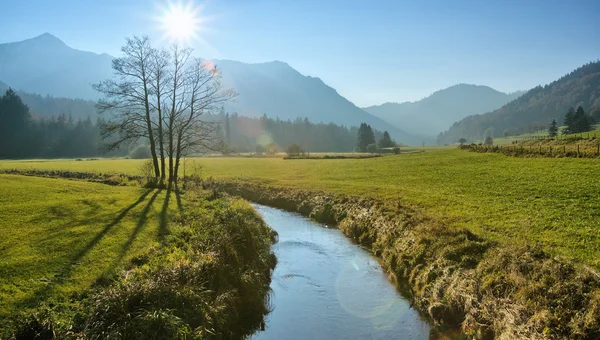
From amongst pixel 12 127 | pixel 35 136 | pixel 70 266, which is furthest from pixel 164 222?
pixel 35 136

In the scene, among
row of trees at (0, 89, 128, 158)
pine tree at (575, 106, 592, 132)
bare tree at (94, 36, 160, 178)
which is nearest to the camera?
bare tree at (94, 36, 160, 178)

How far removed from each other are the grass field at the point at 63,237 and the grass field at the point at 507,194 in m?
16.5

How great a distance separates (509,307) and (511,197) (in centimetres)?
1648

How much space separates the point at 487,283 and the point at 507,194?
643 inches

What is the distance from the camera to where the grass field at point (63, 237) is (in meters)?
10.9

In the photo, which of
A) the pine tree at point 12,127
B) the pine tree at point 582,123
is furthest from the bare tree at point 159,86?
the pine tree at point 582,123

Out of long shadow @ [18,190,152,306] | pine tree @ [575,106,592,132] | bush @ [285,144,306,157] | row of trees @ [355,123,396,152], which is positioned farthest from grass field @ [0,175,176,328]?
row of trees @ [355,123,396,152]

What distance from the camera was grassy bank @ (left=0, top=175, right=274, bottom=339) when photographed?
9.58 m

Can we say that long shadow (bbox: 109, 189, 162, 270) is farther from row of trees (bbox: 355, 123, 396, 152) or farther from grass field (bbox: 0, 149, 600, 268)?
row of trees (bbox: 355, 123, 396, 152)

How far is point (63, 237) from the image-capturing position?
1502cm

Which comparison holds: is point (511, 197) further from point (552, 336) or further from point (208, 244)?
point (208, 244)

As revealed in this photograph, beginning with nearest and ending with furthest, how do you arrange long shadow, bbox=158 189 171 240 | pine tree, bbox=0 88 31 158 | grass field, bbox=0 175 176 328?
grass field, bbox=0 175 176 328 → long shadow, bbox=158 189 171 240 → pine tree, bbox=0 88 31 158

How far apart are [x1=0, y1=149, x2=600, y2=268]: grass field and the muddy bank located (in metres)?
1.98

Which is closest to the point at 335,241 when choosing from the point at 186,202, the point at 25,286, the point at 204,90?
the point at 186,202
